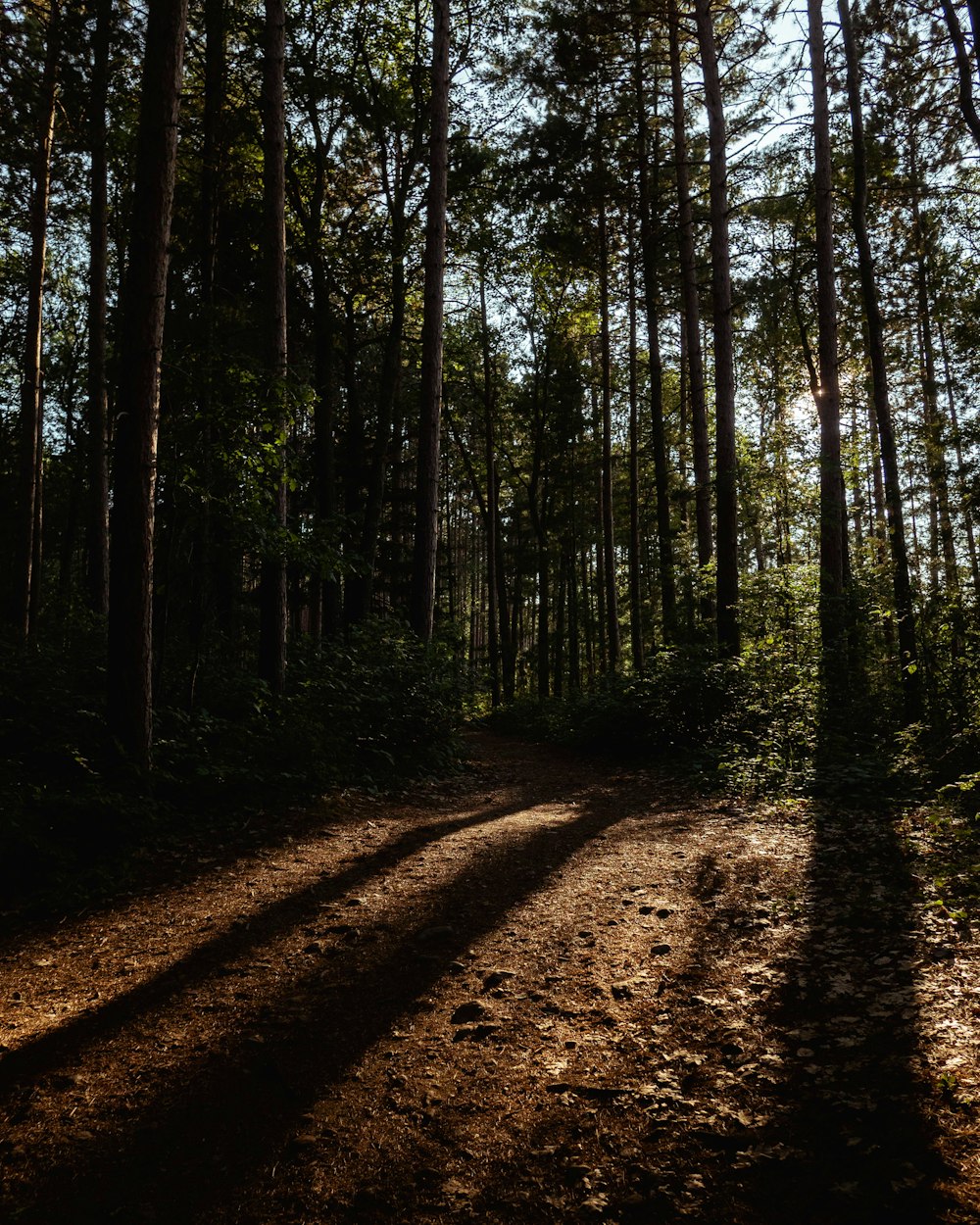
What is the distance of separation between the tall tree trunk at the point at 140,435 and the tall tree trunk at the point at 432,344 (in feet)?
19.2

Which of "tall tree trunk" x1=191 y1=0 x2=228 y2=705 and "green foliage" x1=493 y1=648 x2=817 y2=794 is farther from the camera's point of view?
"green foliage" x1=493 y1=648 x2=817 y2=794

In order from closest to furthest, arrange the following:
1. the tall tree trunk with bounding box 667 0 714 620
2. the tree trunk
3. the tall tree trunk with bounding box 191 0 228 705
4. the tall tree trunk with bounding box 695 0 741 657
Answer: the tall tree trunk with bounding box 191 0 228 705 → the tall tree trunk with bounding box 695 0 741 657 → the tall tree trunk with bounding box 667 0 714 620 → the tree trunk

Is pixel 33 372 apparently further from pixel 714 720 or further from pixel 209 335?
pixel 714 720

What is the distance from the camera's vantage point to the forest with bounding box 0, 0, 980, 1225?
2.37 meters

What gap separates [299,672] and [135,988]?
652 centimetres

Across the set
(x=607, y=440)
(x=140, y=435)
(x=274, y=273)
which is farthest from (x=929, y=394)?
(x=140, y=435)

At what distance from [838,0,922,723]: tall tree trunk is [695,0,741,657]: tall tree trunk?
213cm

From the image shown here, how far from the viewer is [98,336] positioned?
43.1ft

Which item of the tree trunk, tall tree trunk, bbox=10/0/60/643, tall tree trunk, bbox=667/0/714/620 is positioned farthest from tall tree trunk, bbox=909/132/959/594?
tall tree trunk, bbox=10/0/60/643

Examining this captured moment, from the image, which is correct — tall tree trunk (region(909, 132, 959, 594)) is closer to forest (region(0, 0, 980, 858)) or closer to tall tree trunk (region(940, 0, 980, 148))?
forest (region(0, 0, 980, 858))

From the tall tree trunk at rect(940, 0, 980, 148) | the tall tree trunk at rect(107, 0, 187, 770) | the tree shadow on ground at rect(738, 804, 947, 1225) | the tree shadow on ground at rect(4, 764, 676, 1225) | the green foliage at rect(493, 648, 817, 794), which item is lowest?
the tree shadow on ground at rect(4, 764, 676, 1225)

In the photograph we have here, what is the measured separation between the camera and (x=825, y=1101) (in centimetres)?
235

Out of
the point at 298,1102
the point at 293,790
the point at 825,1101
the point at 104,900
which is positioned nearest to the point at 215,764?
the point at 293,790

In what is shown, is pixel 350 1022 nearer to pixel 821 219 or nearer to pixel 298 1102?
pixel 298 1102
